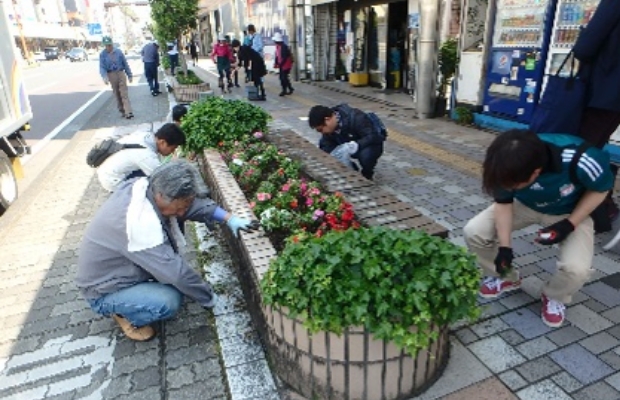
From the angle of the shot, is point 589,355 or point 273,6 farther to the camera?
point 273,6

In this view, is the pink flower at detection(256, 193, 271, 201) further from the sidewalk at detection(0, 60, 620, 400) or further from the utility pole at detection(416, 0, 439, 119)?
the utility pole at detection(416, 0, 439, 119)

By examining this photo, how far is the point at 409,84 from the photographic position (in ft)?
A: 39.1

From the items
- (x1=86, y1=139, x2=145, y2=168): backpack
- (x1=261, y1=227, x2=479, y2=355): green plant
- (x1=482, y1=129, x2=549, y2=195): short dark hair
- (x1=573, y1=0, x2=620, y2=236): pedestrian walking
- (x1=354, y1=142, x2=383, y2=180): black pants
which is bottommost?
(x1=354, y1=142, x2=383, y2=180): black pants

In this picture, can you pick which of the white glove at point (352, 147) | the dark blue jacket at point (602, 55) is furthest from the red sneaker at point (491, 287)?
the white glove at point (352, 147)

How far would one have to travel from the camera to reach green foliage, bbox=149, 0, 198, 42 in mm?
12914

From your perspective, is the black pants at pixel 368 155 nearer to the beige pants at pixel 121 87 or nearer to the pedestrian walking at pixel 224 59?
the beige pants at pixel 121 87

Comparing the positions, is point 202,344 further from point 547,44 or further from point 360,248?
point 547,44

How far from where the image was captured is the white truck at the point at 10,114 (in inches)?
212

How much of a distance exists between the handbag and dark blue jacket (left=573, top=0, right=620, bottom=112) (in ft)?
0.26

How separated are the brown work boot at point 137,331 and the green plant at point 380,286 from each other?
47.5 inches

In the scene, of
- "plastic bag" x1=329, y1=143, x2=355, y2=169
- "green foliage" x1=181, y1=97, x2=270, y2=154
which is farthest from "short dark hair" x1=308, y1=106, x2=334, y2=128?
"green foliage" x1=181, y1=97, x2=270, y2=154

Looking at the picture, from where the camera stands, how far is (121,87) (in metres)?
10.5

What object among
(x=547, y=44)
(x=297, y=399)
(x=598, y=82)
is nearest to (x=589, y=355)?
(x=297, y=399)

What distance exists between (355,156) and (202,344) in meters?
2.85
